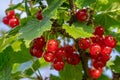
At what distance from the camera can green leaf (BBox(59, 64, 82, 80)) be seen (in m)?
2.01

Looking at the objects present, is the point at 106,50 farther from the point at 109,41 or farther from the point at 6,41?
the point at 6,41

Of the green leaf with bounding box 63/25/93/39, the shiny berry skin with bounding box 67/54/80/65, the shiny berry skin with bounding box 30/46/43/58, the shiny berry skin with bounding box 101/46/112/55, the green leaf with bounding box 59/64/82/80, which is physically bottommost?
the green leaf with bounding box 59/64/82/80

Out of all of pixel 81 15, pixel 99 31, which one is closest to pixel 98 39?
pixel 99 31

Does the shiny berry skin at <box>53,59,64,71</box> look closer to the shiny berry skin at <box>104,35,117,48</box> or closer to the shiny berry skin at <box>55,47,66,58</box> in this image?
the shiny berry skin at <box>55,47,66,58</box>

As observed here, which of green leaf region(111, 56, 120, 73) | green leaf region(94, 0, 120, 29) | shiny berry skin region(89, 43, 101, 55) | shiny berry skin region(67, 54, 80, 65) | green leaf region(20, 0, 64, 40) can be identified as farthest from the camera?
green leaf region(111, 56, 120, 73)

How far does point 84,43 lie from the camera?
1.63 meters

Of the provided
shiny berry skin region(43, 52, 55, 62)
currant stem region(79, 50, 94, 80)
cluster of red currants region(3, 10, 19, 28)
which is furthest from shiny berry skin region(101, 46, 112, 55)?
cluster of red currants region(3, 10, 19, 28)

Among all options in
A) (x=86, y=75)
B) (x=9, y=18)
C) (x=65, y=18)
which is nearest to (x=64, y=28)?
(x=65, y=18)

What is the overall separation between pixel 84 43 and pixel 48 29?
0.22 meters

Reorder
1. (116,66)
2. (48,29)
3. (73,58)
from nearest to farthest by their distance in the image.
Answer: (48,29), (73,58), (116,66)

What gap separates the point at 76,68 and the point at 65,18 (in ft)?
1.11

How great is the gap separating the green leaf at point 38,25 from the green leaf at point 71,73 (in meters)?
0.48

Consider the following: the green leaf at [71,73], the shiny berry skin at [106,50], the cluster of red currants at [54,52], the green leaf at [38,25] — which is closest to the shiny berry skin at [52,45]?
the cluster of red currants at [54,52]

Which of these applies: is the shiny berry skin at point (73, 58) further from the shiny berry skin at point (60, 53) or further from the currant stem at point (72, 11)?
the currant stem at point (72, 11)
